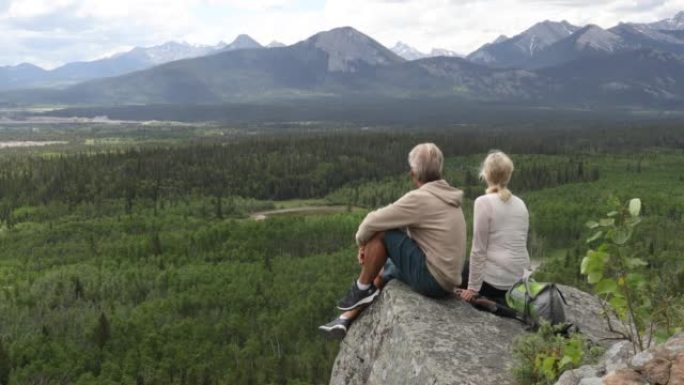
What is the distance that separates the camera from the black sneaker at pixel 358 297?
1247 centimetres

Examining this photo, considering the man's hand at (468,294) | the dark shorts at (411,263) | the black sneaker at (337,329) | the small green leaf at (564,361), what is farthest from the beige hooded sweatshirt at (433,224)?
the small green leaf at (564,361)

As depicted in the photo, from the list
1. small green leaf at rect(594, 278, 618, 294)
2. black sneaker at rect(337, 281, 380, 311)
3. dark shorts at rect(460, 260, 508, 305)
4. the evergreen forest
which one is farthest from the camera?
the evergreen forest

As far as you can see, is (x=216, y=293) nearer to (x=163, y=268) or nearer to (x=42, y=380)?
(x=163, y=268)

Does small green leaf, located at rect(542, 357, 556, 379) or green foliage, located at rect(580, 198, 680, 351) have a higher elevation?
green foliage, located at rect(580, 198, 680, 351)

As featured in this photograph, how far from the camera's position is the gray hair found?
39.1 feet

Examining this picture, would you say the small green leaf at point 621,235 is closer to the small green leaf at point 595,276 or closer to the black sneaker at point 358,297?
the small green leaf at point 595,276

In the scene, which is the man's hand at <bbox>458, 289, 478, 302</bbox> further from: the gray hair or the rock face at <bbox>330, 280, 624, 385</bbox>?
the gray hair

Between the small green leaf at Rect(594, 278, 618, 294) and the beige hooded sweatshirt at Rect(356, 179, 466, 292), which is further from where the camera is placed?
the beige hooded sweatshirt at Rect(356, 179, 466, 292)

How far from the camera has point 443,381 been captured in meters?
9.99

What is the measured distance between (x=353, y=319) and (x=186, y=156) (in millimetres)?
173583

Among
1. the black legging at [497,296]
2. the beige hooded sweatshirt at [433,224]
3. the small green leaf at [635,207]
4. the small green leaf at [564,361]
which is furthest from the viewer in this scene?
the black legging at [497,296]

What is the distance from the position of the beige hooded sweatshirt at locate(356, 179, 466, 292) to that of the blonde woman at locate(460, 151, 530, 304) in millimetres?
340

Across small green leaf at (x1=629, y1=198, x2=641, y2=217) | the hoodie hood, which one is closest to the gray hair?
the hoodie hood

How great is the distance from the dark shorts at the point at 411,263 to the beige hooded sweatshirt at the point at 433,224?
0.39 ft
